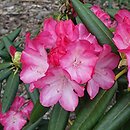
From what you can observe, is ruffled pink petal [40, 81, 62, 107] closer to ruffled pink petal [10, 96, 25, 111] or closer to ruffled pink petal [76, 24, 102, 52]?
ruffled pink petal [76, 24, 102, 52]

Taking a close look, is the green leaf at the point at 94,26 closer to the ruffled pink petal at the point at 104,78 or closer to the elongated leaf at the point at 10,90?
the ruffled pink petal at the point at 104,78

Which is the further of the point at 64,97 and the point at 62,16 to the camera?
the point at 62,16

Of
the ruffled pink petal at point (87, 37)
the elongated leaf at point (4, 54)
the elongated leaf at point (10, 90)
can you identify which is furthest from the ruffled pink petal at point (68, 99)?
the elongated leaf at point (4, 54)

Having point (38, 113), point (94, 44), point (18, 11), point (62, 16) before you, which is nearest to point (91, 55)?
point (94, 44)

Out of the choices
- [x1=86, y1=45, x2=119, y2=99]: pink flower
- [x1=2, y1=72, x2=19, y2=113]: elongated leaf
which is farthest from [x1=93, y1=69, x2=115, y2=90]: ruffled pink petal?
[x1=2, y1=72, x2=19, y2=113]: elongated leaf

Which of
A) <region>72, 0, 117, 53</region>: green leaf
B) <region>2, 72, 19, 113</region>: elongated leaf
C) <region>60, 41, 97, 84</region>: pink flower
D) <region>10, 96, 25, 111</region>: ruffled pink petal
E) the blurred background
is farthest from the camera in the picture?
the blurred background

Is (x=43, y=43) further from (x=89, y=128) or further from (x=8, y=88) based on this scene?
(x=8, y=88)

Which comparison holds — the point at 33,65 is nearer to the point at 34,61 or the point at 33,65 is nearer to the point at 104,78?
the point at 34,61
